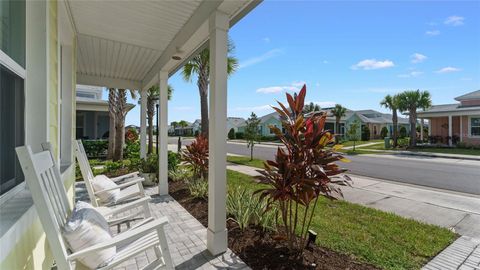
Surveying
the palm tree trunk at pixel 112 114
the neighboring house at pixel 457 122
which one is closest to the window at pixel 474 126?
the neighboring house at pixel 457 122

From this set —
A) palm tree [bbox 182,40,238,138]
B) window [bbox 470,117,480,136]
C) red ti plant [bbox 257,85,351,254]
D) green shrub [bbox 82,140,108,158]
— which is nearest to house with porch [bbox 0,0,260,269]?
red ti plant [bbox 257,85,351,254]

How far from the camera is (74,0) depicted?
10.8ft

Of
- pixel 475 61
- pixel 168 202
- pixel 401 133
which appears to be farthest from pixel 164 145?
pixel 401 133

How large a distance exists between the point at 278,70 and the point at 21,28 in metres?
10.5

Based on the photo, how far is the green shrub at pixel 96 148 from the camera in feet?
43.4

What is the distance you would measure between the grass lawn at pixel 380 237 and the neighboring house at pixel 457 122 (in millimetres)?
22779

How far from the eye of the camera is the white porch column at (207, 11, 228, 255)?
2.98 m

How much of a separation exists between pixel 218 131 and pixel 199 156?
3.63m

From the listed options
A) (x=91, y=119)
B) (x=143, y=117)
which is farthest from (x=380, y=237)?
(x=91, y=119)

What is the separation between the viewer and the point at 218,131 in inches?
119

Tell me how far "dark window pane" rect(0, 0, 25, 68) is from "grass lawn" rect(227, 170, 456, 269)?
268cm

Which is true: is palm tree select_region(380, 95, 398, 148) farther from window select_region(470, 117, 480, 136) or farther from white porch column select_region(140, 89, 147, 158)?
white porch column select_region(140, 89, 147, 158)

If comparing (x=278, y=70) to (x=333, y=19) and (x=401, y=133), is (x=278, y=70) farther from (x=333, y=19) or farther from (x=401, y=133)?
(x=401, y=133)

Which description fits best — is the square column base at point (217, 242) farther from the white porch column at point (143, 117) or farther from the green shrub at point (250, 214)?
the white porch column at point (143, 117)
